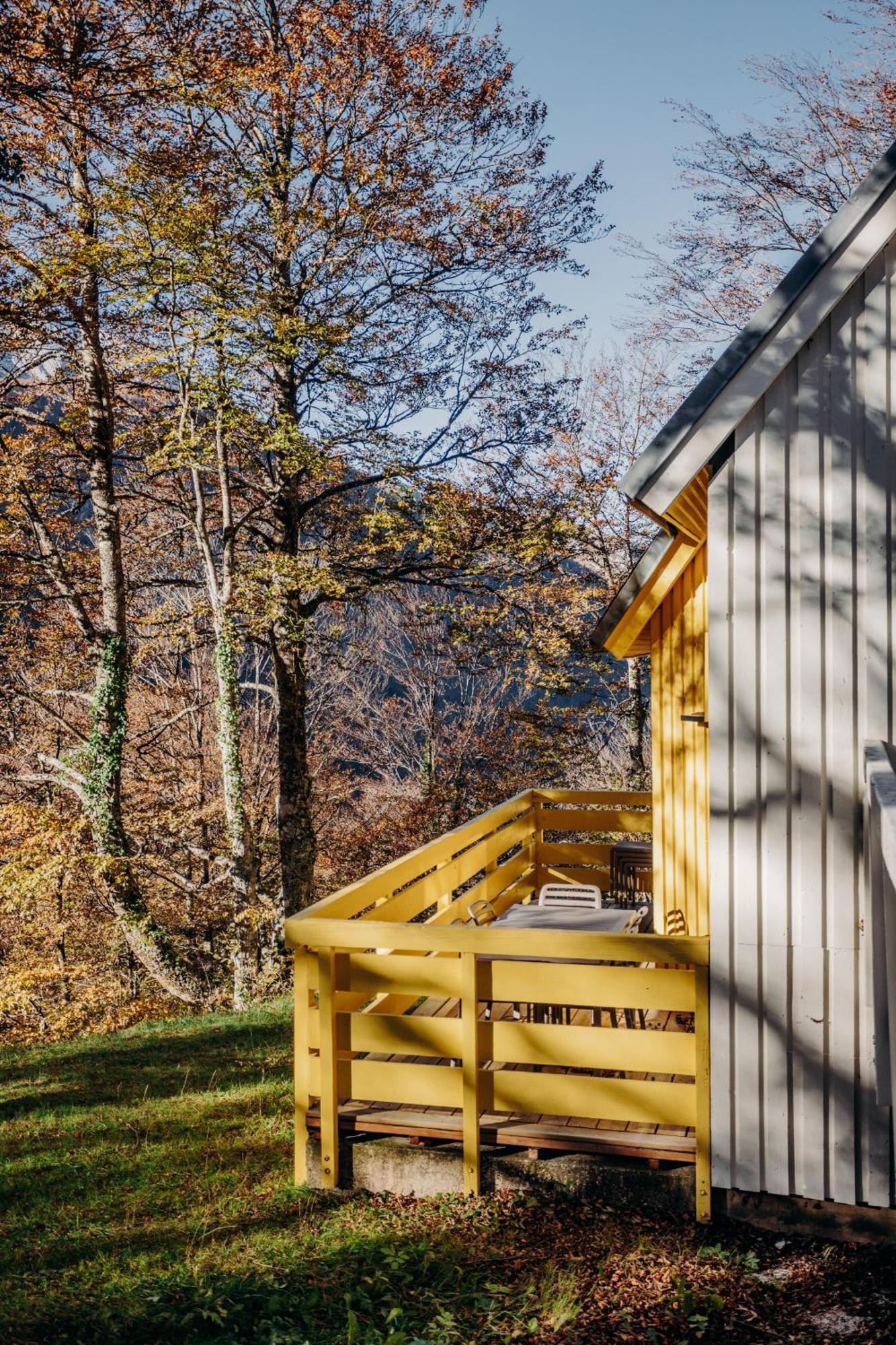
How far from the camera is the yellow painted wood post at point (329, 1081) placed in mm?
4918

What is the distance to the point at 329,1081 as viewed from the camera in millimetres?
4938

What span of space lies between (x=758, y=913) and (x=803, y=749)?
2.67ft

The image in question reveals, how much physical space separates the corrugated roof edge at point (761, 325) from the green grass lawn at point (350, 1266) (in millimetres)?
3547

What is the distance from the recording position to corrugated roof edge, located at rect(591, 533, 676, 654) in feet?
22.1

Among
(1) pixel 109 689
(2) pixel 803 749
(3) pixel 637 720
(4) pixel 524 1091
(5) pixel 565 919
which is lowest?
(4) pixel 524 1091

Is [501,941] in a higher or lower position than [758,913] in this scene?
lower

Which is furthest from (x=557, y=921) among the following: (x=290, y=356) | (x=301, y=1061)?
(x=290, y=356)

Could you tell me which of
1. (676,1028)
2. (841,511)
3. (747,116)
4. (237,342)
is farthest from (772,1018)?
(747,116)

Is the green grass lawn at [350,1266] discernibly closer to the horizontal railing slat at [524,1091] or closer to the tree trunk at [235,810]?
the horizontal railing slat at [524,1091]

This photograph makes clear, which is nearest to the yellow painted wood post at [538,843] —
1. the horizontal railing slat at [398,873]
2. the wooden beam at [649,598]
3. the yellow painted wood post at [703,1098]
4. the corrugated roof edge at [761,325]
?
the horizontal railing slat at [398,873]

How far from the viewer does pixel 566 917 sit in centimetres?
667

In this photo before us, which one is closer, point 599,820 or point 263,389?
point 599,820

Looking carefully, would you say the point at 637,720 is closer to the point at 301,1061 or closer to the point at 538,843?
the point at 538,843

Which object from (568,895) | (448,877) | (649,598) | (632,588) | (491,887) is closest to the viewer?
(448,877)
